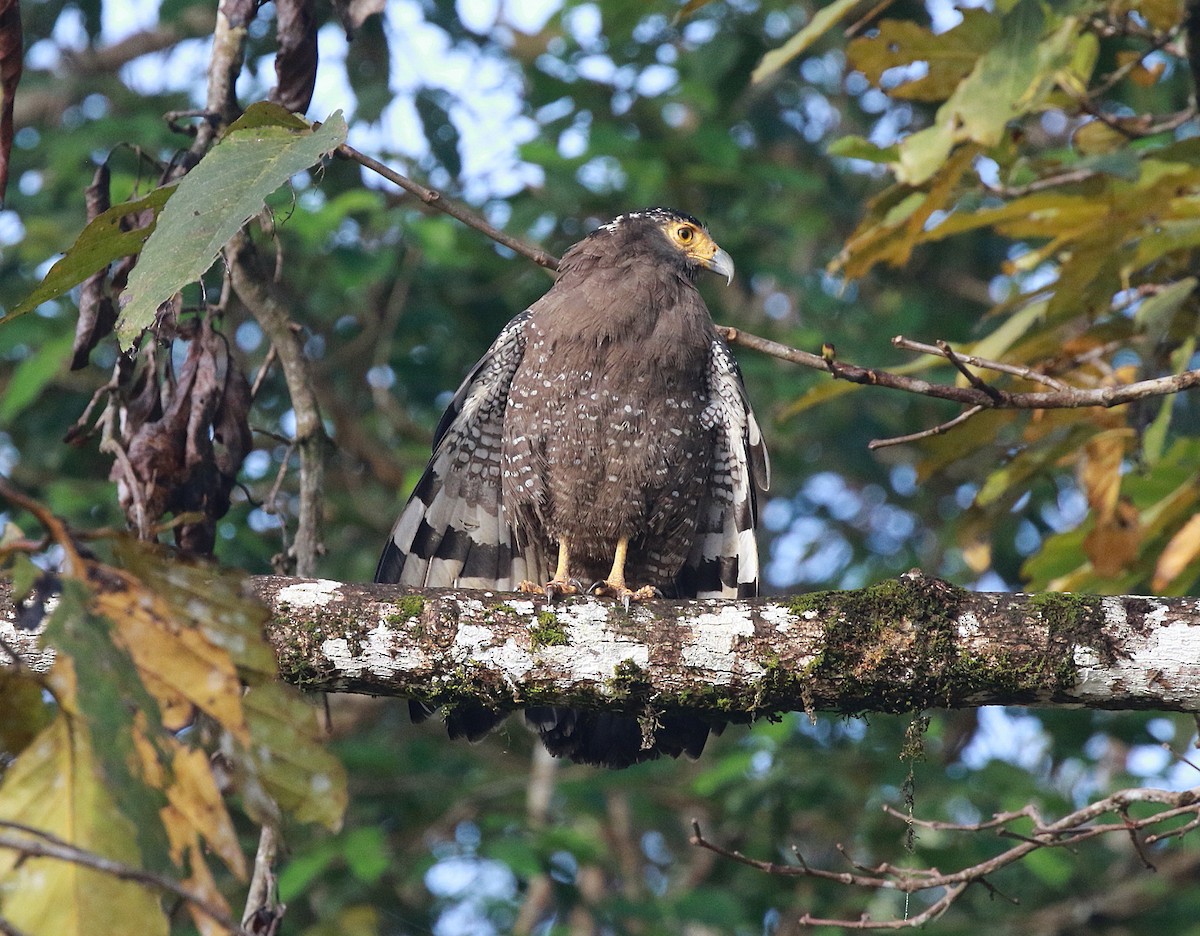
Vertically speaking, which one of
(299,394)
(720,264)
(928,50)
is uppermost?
(928,50)

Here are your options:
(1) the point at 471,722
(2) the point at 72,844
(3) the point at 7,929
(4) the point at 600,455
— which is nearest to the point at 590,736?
(1) the point at 471,722

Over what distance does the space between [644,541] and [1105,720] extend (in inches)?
161

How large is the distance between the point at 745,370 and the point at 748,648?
14.2ft

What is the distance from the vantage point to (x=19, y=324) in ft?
22.0

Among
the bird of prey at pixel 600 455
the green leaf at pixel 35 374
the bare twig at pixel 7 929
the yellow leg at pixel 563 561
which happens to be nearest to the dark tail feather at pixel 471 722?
the bird of prey at pixel 600 455

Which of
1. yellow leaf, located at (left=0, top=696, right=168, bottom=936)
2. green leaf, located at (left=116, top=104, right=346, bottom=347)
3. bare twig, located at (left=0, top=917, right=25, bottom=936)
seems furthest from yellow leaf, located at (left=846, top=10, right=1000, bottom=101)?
bare twig, located at (left=0, top=917, right=25, bottom=936)

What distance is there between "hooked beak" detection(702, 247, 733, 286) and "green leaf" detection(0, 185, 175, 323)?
3058 millimetres

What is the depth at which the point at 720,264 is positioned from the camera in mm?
5777

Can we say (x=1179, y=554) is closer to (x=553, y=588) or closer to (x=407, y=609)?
(x=553, y=588)

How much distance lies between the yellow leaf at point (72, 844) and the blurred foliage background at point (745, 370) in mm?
3542

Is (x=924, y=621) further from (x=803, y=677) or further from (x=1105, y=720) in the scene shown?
(x=1105, y=720)

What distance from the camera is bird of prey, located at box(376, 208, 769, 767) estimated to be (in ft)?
16.7

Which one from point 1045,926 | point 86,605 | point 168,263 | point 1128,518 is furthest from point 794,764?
point 86,605

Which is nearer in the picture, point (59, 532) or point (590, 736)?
point (59, 532)
